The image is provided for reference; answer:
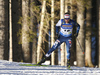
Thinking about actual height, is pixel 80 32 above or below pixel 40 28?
below

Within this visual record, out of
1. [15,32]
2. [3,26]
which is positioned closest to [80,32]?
[3,26]

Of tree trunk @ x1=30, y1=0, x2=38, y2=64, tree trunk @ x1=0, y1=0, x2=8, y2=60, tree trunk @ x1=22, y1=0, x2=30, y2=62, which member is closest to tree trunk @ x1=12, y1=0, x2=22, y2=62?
tree trunk @ x1=22, y1=0, x2=30, y2=62

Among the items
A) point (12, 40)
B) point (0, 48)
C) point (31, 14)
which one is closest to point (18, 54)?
point (12, 40)

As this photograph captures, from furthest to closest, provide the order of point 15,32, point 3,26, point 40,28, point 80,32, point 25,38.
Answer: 1. point 15,32
2. point 25,38
3. point 40,28
4. point 80,32
5. point 3,26

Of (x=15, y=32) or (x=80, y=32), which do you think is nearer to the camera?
(x=80, y=32)

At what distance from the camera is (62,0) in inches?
455

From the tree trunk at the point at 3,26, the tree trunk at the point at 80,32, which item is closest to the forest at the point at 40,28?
the tree trunk at the point at 80,32

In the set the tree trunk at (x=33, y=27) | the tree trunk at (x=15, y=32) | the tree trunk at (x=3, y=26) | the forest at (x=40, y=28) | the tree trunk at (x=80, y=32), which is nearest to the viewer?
the tree trunk at (x=3, y=26)

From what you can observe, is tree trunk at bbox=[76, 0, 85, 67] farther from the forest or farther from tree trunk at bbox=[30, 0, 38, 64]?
tree trunk at bbox=[30, 0, 38, 64]

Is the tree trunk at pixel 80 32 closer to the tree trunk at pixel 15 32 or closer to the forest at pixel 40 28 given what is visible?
the forest at pixel 40 28

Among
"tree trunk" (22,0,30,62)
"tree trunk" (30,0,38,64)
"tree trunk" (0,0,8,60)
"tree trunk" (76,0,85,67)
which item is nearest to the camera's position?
"tree trunk" (0,0,8,60)

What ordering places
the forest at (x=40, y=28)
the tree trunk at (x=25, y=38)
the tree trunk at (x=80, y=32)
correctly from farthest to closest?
the tree trunk at (x=25, y=38) < the forest at (x=40, y=28) < the tree trunk at (x=80, y=32)

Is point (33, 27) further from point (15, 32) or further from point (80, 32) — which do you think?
point (80, 32)

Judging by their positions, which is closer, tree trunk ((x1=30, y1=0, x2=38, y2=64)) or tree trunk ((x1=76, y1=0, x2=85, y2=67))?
tree trunk ((x1=76, y1=0, x2=85, y2=67))
